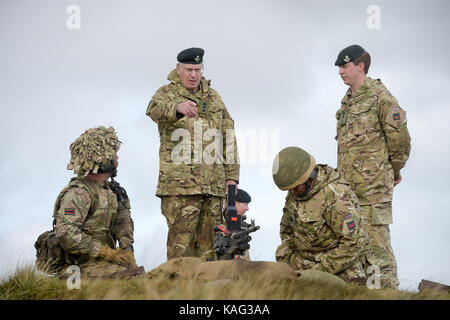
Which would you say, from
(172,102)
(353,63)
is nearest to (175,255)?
(172,102)

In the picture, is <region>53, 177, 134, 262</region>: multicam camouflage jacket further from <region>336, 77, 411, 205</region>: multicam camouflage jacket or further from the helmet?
<region>336, 77, 411, 205</region>: multicam camouflage jacket

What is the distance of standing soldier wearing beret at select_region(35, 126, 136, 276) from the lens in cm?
731

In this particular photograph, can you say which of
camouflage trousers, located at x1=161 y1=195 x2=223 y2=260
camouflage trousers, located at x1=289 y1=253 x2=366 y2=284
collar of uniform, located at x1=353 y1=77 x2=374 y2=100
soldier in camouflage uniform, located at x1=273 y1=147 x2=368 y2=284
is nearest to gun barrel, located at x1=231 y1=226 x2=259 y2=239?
soldier in camouflage uniform, located at x1=273 y1=147 x2=368 y2=284

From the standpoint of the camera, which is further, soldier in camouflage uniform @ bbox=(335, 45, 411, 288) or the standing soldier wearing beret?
soldier in camouflage uniform @ bbox=(335, 45, 411, 288)

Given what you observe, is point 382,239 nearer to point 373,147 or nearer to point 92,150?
point 373,147

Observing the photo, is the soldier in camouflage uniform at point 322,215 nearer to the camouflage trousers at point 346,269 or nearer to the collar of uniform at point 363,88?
the camouflage trousers at point 346,269

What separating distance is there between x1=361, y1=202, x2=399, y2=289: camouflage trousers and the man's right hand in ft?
9.91

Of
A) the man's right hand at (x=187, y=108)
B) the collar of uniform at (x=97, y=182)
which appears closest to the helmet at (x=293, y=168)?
the man's right hand at (x=187, y=108)

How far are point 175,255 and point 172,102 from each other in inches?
82.4

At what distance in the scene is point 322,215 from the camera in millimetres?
7043

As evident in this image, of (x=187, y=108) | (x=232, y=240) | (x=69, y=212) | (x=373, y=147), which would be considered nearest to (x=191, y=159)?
(x=187, y=108)

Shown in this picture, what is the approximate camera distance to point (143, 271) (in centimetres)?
727
